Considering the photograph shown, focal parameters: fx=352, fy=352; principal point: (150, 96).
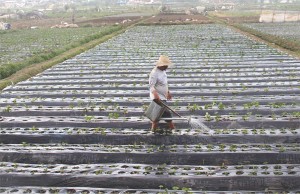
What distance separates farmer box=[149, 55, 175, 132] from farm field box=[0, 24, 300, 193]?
2.20ft

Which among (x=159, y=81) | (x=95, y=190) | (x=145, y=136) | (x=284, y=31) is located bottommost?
(x=95, y=190)

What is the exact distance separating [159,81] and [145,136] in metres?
1.00

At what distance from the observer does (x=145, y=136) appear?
6051mm

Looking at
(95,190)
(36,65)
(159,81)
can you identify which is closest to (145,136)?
(159,81)

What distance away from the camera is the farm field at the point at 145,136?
4805 mm

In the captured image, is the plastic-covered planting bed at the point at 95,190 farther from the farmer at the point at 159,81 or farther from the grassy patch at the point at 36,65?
the grassy patch at the point at 36,65

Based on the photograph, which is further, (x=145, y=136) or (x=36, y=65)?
(x=36, y=65)

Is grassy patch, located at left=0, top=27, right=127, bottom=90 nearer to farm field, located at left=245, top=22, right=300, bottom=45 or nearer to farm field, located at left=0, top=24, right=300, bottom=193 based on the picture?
farm field, located at left=0, top=24, right=300, bottom=193

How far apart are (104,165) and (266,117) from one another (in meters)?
3.46

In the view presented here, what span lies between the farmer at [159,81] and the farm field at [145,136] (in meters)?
0.67

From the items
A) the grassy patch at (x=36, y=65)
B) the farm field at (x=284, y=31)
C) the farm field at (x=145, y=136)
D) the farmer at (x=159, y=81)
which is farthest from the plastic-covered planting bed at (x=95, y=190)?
the farm field at (x=284, y=31)

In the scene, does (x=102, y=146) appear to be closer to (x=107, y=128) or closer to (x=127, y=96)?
(x=107, y=128)

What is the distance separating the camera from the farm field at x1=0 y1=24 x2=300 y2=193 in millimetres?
4805

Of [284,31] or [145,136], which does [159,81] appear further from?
[284,31]
